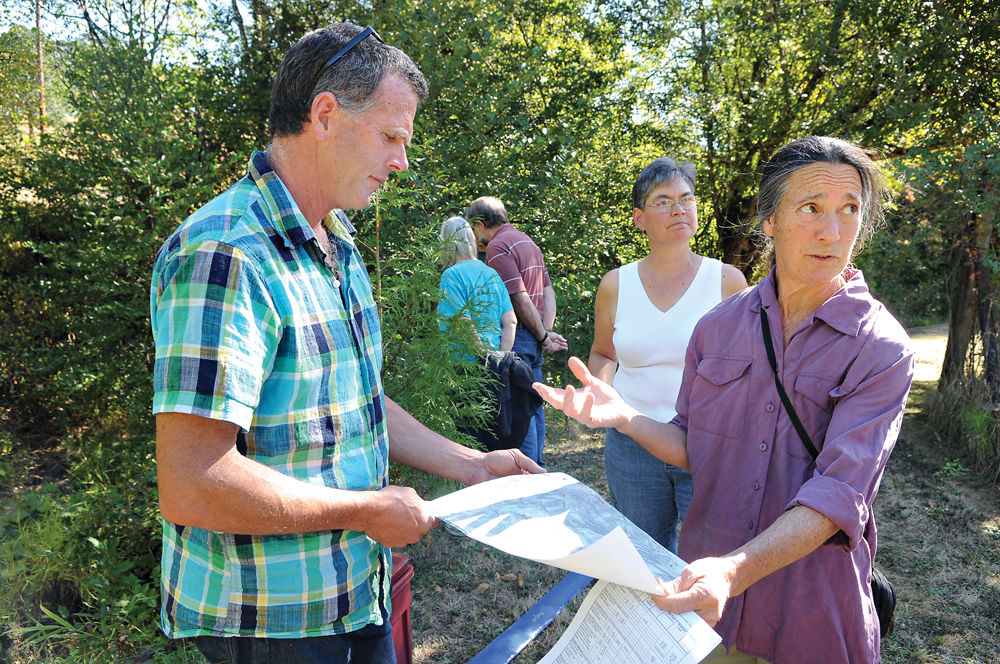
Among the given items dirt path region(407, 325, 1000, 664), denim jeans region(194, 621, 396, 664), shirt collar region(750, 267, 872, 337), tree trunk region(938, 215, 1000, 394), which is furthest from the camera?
tree trunk region(938, 215, 1000, 394)

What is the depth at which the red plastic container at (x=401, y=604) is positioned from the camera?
2320 millimetres

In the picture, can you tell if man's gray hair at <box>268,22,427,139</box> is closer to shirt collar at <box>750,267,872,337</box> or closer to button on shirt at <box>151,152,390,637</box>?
button on shirt at <box>151,152,390,637</box>

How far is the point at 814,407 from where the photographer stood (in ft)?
5.41

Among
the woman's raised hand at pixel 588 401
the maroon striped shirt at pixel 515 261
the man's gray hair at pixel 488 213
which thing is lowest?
the woman's raised hand at pixel 588 401

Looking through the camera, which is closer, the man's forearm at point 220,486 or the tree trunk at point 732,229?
the man's forearm at point 220,486

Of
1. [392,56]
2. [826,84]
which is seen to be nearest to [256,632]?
[392,56]

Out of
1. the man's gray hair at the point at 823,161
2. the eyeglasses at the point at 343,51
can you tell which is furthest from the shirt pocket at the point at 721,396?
the eyeglasses at the point at 343,51

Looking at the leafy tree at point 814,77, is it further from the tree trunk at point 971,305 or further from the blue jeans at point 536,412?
the blue jeans at point 536,412

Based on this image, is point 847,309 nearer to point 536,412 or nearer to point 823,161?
point 823,161

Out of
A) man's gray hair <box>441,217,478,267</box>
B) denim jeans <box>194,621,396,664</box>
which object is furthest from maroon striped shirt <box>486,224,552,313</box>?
denim jeans <box>194,621,396,664</box>

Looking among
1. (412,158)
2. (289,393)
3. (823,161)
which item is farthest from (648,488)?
(412,158)

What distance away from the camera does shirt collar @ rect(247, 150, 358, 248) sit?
1.38 meters

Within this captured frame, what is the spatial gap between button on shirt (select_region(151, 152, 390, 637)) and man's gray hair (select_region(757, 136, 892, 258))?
1.17 meters

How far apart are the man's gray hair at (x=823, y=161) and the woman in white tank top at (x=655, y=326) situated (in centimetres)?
97
